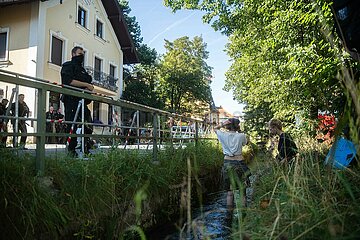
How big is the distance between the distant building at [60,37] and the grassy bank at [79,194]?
30.0 ft

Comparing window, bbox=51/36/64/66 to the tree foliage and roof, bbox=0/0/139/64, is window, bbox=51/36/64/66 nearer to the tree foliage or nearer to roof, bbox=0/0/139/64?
roof, bbox=0/0/139/64

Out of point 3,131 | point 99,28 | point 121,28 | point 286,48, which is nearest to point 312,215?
point 3,131

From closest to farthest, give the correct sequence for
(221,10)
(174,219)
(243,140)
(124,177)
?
(124,177) → (174,219) → (243,140) → (221,10)

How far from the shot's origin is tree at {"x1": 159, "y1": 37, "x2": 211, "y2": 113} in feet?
129

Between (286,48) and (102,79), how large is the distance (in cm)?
1636

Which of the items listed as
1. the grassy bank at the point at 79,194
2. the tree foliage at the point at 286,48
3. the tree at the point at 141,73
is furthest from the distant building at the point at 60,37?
the grassy bank at the point at 79,194

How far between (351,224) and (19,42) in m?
18.5

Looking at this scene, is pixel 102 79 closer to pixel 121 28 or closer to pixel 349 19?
pixel 121 28

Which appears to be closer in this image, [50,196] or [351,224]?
[351,224]

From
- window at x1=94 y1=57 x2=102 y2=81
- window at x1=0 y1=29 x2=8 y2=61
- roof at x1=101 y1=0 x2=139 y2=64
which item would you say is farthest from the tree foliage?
roof at x1=101 y1=0 x2=139 y2=64

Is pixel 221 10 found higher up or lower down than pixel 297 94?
higher up

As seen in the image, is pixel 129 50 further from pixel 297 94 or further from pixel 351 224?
pixel 351 224

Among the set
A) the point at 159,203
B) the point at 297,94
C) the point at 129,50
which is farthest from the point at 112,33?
the point at 159,203

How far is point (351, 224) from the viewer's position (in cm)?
165
